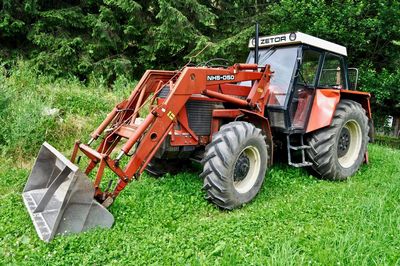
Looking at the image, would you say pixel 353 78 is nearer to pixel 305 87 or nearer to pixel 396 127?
pixel 305 87

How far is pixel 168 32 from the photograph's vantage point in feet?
30.7

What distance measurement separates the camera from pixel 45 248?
3.09 meters

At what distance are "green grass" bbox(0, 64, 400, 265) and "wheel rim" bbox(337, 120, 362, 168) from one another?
13.5 inches

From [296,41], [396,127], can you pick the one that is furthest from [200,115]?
[396,127]

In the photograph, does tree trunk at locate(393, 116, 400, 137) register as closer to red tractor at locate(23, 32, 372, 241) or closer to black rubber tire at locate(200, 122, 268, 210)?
red tractor at locate(23, 32, 372, 241)

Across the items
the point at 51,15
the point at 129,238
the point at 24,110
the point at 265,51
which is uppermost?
the point at 51,15

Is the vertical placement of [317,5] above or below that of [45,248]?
above

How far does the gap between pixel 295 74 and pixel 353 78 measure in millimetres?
2161

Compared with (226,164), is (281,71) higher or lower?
higher

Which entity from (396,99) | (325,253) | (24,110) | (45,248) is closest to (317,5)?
(396,99)

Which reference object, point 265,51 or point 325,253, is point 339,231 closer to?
point 325,253

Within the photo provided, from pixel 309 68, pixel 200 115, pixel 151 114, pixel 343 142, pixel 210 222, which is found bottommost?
pixel 210 222

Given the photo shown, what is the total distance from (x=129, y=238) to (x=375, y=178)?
400 cm

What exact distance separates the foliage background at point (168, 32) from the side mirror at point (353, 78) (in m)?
3.55
